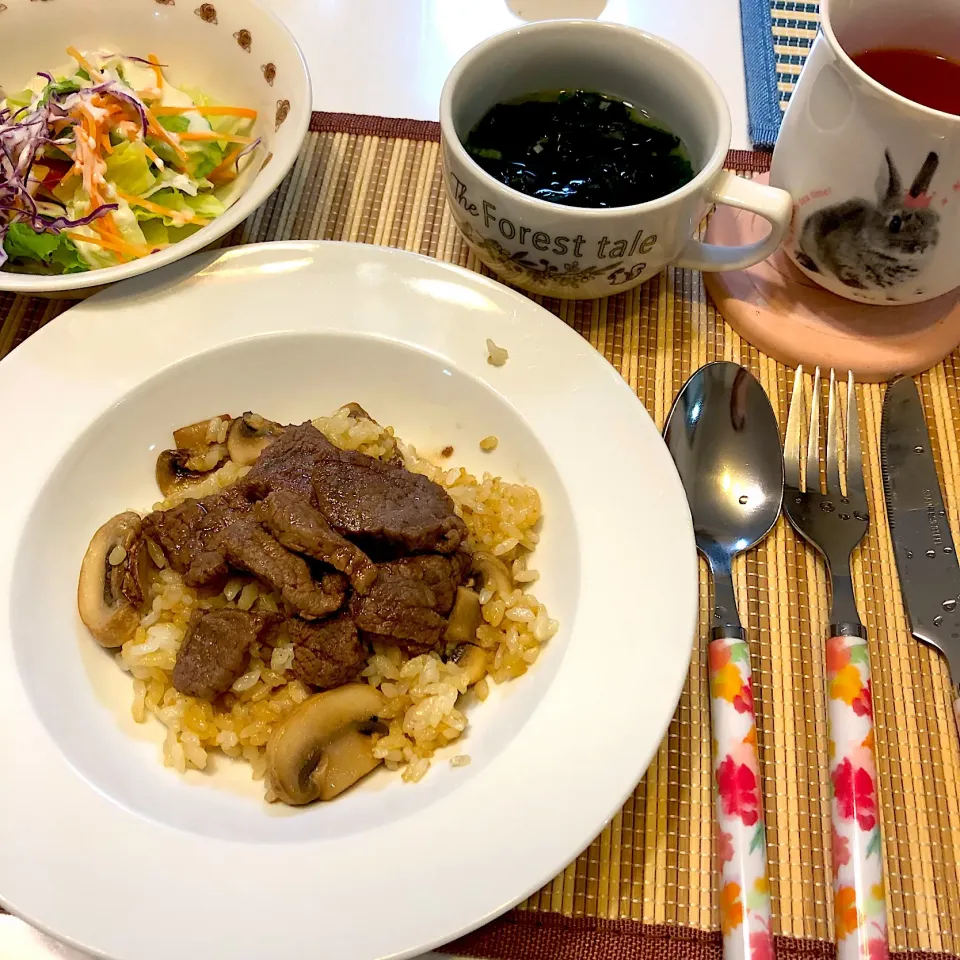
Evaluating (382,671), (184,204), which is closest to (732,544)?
(382,671)

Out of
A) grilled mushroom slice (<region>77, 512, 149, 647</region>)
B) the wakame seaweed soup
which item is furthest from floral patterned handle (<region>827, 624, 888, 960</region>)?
grilled mushroom slice (<region>77, 512, 149, 647</region>)

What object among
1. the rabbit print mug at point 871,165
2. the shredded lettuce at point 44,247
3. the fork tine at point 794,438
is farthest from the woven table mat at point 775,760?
the rabbit print mug at point 871,165

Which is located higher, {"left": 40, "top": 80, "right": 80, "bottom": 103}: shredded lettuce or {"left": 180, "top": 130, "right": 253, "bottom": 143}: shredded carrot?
{"left": 40, "top": 80, "right": 80, "bottom": 103}: shredded lettuce

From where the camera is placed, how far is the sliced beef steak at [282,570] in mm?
1553

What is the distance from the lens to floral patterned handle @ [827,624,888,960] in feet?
4.45

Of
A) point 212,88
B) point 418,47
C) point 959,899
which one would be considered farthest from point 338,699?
point 418,47

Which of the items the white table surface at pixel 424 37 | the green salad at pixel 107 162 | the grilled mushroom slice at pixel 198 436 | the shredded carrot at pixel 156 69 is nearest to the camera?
the grilled mushroom slice at pixel 198 436

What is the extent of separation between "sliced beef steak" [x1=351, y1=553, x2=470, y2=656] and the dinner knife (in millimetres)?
1024

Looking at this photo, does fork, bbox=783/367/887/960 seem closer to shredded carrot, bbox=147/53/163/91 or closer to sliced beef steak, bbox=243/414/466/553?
sliced beef steak, bbox=243/414/466/553

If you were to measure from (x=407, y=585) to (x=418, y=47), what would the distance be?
6.91 ft

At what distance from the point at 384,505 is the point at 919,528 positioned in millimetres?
1219

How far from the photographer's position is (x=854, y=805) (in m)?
1.46

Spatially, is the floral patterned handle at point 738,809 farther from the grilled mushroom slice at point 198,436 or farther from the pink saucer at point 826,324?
the grilled mushroom slice at point 198,436

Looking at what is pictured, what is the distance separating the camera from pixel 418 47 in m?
2.79
